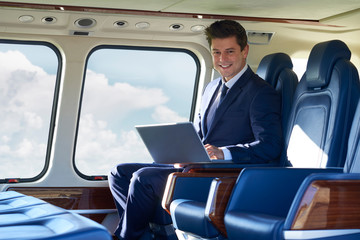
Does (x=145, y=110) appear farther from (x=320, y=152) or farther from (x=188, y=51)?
(x=320, y=152)

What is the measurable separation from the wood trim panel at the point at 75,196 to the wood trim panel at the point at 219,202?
7.10ft

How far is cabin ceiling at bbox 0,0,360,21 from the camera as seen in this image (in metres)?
3.88

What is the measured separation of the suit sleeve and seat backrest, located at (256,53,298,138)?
6 cm

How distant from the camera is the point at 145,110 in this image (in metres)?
5.07

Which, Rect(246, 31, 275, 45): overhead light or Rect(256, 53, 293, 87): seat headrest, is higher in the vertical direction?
Rect(246, 31, 275, 45): overhead light

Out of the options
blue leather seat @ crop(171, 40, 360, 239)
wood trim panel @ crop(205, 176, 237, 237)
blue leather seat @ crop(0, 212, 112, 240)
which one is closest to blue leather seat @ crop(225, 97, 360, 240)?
wood trim panel @ crop(205, 176, 237, 237)

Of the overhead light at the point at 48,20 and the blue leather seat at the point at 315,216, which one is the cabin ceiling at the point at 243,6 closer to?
the overhead light at the point at 48,20

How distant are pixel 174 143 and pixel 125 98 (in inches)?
69.6

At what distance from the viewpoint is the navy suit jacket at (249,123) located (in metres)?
3.48

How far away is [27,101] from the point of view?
15.4 ft

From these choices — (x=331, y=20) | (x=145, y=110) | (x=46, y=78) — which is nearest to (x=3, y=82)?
(x=46, y=78)

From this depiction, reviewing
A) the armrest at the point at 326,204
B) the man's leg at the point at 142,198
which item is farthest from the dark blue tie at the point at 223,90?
the armrest at the point at 326,204

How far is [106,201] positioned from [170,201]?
69.4 inches

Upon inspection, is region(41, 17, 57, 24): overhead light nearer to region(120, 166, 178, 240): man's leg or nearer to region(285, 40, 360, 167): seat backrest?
region(120, 166, 178, 240): man's leg
